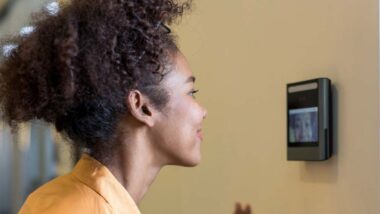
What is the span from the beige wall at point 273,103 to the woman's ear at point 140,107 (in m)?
0.42

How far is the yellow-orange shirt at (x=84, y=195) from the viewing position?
35.2 inches

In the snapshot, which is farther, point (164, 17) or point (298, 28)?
point (298, 28)

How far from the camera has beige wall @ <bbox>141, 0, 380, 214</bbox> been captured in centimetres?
114

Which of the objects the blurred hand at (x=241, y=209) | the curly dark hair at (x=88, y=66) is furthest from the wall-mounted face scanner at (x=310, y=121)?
the curly dark hair at (x=88, y=66)

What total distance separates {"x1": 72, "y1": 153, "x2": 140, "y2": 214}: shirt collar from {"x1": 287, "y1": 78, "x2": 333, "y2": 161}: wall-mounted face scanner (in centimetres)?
43

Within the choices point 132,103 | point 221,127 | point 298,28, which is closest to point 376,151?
point 298,28

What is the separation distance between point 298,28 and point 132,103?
1.67 ft

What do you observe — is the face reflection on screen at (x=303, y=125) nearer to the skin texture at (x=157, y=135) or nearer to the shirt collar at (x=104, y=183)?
the skin texture at (x=157, y=135)

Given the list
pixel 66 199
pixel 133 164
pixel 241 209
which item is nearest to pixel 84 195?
pixel 66 199

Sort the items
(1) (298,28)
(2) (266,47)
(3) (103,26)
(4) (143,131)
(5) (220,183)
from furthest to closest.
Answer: (5) (220,183), (2) (266,47), (1) (298,28), (4) (143,131), (3) (103,26)

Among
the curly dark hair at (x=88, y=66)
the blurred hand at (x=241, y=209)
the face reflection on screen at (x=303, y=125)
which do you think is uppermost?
the curly dark hair at (x=88, y=66)

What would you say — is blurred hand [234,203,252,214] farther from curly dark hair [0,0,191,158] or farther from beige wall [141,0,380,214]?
curly dark hair [0,0,191,158]

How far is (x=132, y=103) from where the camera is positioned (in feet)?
3.28

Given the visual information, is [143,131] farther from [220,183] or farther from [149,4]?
[220,183]
